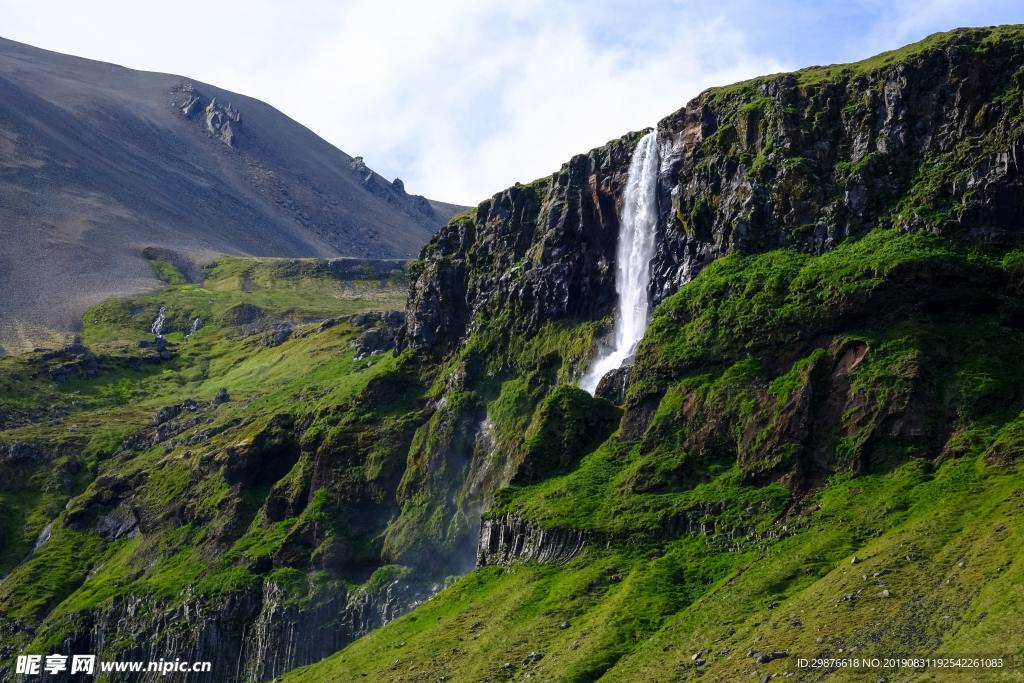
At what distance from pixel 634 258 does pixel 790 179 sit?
2514 centimetres

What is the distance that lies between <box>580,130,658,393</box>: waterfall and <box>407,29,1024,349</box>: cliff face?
5.40ft

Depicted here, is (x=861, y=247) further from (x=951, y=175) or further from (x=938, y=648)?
(x=938, y=648)

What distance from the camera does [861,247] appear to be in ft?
373

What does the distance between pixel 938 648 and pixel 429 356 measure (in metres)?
103

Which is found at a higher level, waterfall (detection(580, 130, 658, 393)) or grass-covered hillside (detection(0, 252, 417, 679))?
waterfall (detection(580, 130, 658, 393))

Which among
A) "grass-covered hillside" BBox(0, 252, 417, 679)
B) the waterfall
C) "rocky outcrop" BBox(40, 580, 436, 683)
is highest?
the waterfall

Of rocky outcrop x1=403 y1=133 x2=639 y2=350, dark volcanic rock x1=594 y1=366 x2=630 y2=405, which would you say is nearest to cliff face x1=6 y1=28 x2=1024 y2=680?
dark volcanic rock x1=594 y1=366 x2=630 y2=405

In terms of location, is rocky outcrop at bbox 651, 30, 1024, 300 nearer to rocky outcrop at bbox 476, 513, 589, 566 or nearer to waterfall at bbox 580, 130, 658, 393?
waterfall at bbox 580, 130, 658, 393

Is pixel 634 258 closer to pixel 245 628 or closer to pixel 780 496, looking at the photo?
pixel 780 496

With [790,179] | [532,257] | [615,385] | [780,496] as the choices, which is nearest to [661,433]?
[615,385]

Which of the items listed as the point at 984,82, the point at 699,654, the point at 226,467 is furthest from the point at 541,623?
the point at 226,467

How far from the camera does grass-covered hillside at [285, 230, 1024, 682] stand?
77.0 metres

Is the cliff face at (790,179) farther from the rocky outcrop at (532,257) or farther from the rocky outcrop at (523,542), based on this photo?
the rocky outcrop at (523,542)

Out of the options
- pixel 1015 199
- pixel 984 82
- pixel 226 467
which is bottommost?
pixel 226 467
